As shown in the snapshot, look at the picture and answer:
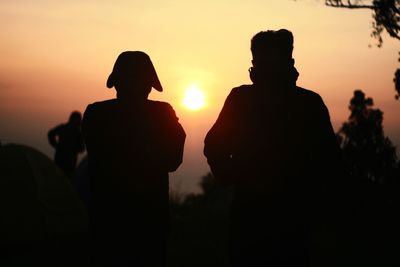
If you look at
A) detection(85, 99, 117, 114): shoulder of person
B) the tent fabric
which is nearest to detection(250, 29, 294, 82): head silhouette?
detection(85, 99, 117, 114): shoulder of person

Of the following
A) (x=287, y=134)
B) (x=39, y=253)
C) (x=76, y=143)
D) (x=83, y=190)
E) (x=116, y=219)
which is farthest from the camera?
(x=76, y=143)

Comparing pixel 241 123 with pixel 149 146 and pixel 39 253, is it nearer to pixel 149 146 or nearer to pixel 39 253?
pixel 149 146

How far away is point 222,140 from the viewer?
4363mm

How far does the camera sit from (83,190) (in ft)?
43.5

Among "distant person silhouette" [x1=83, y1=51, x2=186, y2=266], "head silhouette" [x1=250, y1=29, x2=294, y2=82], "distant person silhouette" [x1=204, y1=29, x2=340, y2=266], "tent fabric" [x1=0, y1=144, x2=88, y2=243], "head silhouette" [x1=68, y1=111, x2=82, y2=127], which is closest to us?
"distant person silhouette" [x1=204, y1=29, x2=340, y2=266]

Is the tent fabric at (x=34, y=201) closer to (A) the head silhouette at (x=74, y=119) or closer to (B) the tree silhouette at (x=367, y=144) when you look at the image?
(A) the head silhouette at (x=74, y=119)

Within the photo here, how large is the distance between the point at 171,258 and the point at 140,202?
18.7 feet

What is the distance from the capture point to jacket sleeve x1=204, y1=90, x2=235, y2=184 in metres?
4.33

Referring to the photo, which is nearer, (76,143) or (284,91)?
(284,91)

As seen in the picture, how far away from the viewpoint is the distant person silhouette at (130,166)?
16.3 ft

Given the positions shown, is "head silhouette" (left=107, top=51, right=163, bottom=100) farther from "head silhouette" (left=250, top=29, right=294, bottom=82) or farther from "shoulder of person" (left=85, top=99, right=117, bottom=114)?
"head silhouette" (left=250, top=29, right=294, bottom=82)

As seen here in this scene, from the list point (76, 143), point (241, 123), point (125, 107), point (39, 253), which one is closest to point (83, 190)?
point (76, 143)

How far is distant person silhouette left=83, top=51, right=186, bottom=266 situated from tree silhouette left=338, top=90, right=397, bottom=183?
9718mm

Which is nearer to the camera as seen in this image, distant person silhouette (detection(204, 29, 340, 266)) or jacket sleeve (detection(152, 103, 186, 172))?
distant person silhouette (detection(204, 29, 340, 266))
